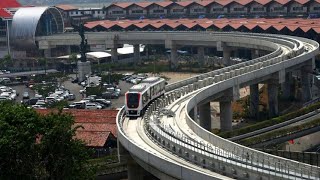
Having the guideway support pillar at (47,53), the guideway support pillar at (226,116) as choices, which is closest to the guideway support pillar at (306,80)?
the guideway support pillar at (226,116)

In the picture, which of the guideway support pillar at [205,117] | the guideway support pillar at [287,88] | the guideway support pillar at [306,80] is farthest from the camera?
the guideway support pillar at [287,88]

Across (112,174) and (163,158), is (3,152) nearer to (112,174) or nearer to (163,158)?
(163,158)

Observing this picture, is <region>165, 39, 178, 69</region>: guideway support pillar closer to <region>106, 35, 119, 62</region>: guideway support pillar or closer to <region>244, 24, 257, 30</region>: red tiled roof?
<region>106, 35, 119, 62</region>: guideway support pillar

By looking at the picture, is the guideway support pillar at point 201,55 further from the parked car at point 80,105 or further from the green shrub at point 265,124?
the green shrub at point 265,124

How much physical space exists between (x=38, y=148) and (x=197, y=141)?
7390 millimetres

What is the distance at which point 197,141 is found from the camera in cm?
2611

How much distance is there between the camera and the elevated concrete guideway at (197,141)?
21.4 meters

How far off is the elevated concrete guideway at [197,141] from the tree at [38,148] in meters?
3.34

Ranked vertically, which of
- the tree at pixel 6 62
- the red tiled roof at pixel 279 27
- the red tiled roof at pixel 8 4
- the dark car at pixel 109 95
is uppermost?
the red tiled roof at pixel 8 4

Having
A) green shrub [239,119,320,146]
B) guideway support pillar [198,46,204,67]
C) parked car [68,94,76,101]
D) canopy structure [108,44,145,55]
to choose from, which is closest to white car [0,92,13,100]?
parked car [68,94,76,101]

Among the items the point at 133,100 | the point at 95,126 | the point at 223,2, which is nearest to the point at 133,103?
the point at 133,100

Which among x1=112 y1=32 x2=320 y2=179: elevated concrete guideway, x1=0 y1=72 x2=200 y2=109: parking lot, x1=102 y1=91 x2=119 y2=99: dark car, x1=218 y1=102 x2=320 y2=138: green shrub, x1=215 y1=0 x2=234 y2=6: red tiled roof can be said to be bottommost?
x1=0 y1=72 x2=200 y2=109: parking lot

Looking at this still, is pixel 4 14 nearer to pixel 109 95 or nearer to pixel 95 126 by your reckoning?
pixel 109 95

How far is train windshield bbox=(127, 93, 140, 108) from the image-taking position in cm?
3300
